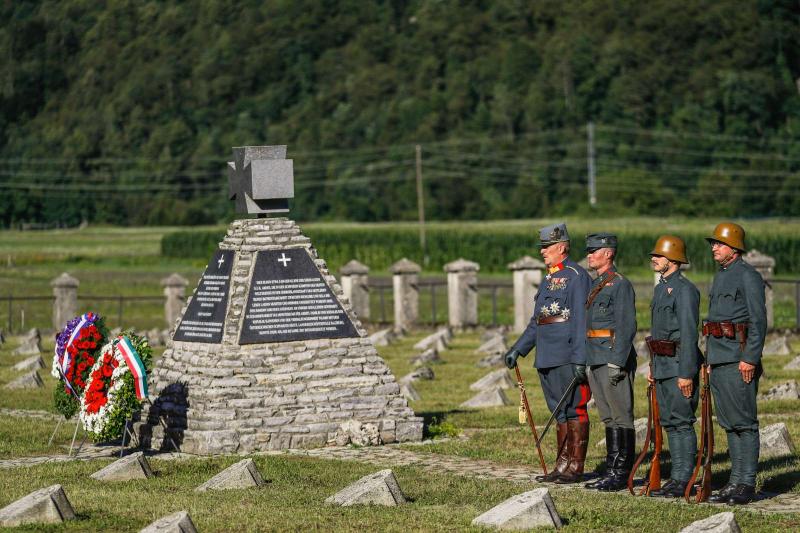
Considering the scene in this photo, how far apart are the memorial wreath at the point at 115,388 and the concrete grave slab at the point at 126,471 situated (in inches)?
51.7

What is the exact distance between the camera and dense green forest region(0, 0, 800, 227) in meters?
101

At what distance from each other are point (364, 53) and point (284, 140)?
1559 cm

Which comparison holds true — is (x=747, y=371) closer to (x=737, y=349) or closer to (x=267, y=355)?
(x=737, y=349)

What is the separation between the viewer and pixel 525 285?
3731 cm

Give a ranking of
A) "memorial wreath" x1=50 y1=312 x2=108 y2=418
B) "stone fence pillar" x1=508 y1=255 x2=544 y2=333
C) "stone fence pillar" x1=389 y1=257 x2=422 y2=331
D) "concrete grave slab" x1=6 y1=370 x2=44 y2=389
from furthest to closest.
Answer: "stone fence pillar" x1=389 y1=257 x2=422 y2=331, "stone fence pillar" x1=508 y1=255 x2=544 y2=333, "concrete grave slab" x1=6 y1=370 x2=44 y2=389, "memorial wreath" x1=50 y1=312 x2=108 y2=418

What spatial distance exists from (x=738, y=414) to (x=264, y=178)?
24.1 feet

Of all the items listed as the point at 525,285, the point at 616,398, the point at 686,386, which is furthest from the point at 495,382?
the point at 525,285

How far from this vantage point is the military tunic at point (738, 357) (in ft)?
46.1

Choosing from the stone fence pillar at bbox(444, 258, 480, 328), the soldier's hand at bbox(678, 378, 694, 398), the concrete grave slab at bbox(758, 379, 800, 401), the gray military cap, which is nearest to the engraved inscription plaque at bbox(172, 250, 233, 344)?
the gray military cap

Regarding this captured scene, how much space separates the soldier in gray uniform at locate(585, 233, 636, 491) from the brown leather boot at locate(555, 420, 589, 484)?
35cm

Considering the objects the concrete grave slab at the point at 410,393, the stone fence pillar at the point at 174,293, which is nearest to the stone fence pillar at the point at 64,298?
the stone fence pillar at the point at 174,293

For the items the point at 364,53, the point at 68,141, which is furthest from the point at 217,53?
the point at 68,141

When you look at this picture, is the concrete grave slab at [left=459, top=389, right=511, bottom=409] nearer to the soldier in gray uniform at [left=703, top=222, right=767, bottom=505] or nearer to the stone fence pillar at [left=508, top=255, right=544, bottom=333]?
the soldier in gray uniform at [left=703, top=222, right=767, bottom=505]

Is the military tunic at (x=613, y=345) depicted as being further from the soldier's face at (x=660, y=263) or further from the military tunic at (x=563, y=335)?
the soldier's face at (x=660, y=263)
